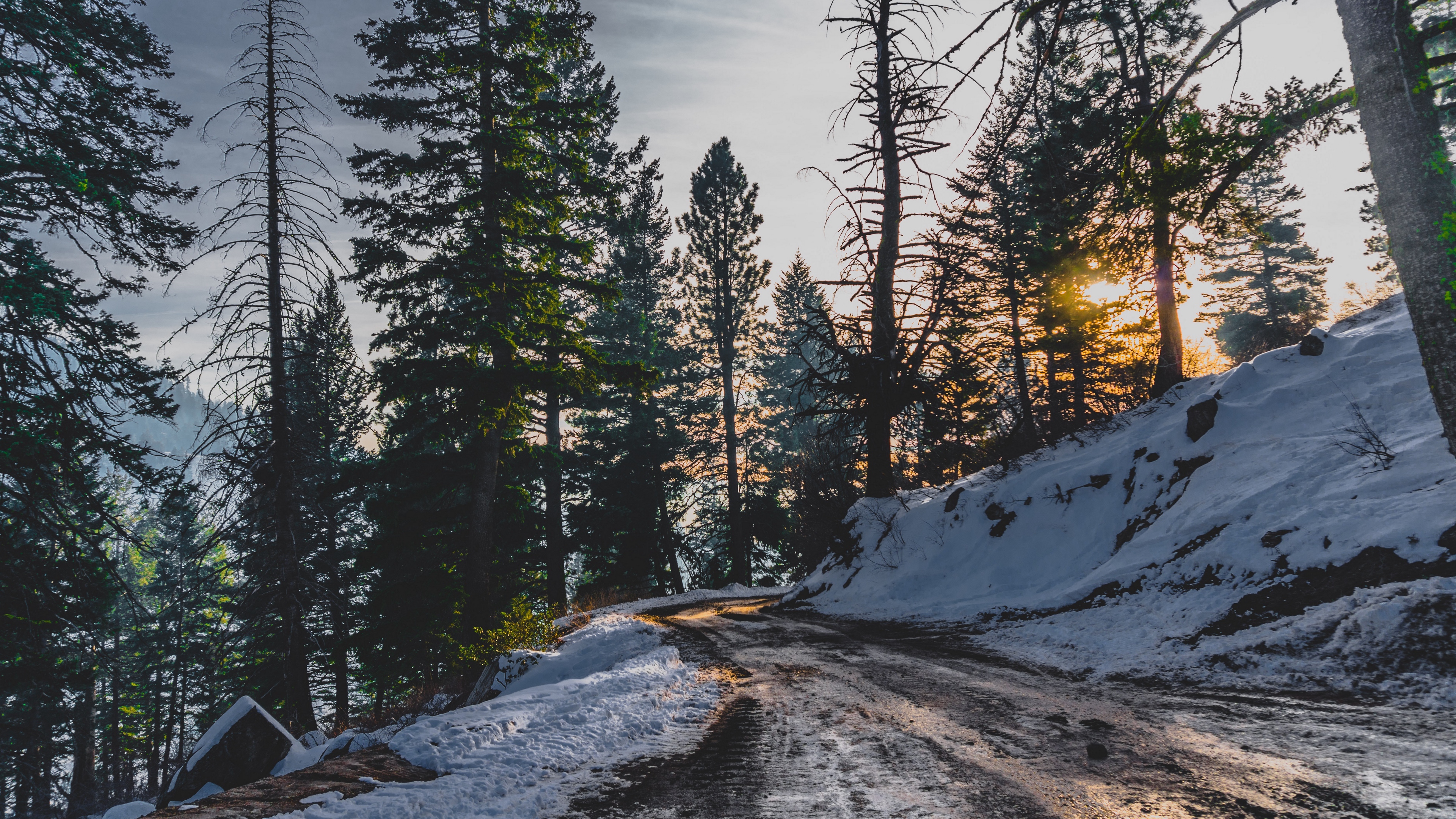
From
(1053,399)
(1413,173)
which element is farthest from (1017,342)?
(1413,173)

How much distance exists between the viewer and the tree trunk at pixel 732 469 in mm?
25125

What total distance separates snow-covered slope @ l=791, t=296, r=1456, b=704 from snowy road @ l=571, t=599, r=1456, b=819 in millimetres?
840

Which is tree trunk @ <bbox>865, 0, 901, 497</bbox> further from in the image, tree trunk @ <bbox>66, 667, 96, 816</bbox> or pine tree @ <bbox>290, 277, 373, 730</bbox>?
tree trunk @ <bbox>66, 667, 96, 816</bbox>

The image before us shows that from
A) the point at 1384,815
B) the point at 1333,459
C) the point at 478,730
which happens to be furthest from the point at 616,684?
the point at 1333,459

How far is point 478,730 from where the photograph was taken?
4.38 meters

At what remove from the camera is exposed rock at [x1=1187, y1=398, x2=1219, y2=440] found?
8.58 metres

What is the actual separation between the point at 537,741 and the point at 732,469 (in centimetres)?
2134

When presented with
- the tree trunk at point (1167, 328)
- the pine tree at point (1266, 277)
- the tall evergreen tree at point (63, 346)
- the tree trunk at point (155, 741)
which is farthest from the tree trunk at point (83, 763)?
the pine tree at point (1266, 277)

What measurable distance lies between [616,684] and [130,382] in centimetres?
1169

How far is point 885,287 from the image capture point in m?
13.7

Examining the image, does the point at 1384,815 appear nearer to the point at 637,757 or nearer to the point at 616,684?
the point at 637,757

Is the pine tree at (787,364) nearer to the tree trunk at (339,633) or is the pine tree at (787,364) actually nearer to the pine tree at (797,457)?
the pine tree at (797,457)

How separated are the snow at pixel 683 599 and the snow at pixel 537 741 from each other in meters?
7.97

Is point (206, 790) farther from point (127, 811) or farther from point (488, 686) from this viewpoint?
point (488, 686)
